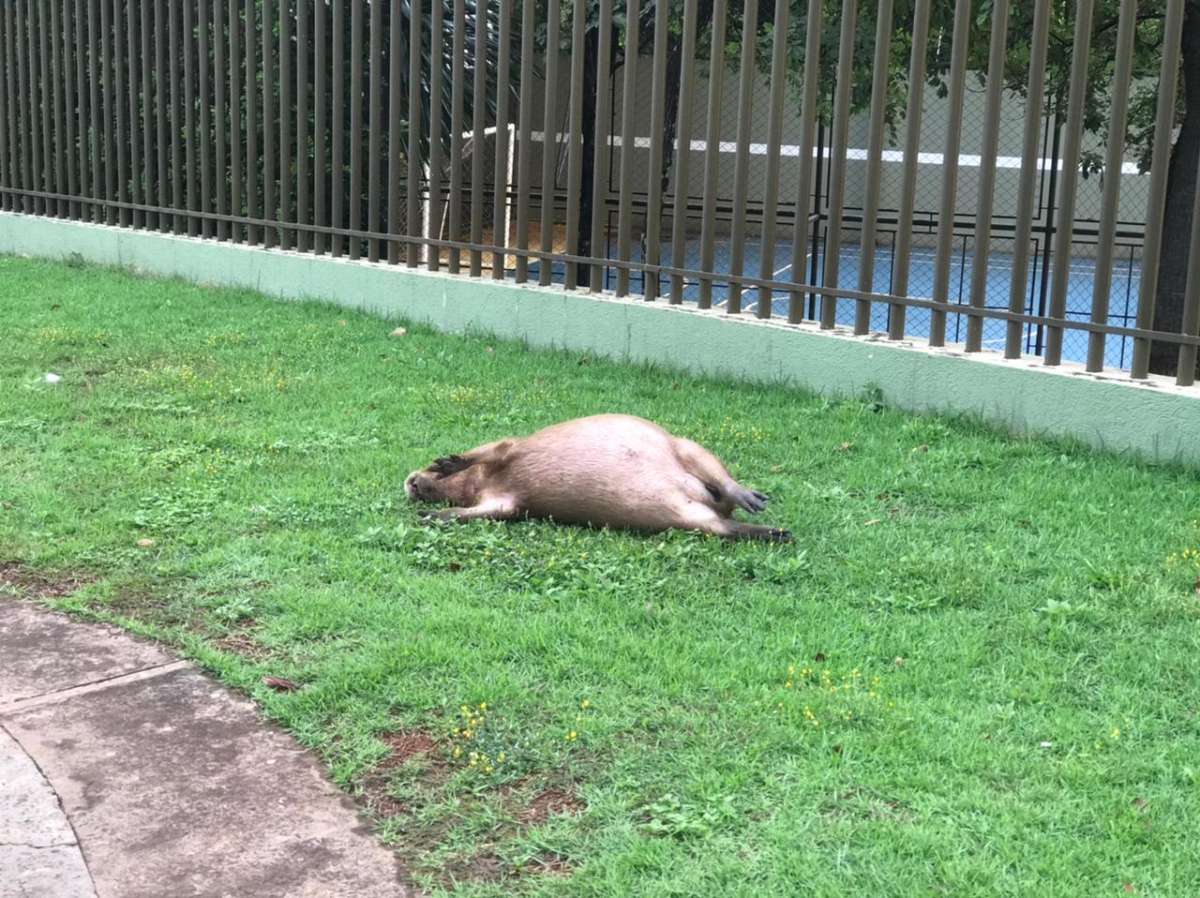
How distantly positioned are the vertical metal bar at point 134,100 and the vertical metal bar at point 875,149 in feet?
26.3

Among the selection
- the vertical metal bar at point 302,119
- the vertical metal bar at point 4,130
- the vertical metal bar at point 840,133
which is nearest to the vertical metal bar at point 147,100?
the vertical metal bar at point 302,119

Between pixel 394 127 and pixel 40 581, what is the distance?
6611 mm

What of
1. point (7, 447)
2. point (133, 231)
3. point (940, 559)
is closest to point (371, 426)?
point (7, 447)

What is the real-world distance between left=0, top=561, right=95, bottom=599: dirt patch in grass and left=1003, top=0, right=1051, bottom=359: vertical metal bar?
4754 mm

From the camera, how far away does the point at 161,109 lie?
1318 cm

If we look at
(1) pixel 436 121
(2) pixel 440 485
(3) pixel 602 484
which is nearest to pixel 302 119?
(1) pixel 436 121

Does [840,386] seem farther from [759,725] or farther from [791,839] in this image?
[791,839]

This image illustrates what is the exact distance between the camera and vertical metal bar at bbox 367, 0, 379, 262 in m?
11.0

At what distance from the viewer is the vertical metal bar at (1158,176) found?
265 inches

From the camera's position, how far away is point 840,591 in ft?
16.3

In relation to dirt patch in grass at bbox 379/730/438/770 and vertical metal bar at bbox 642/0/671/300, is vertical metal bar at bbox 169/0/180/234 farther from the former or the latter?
dirt patch in grass at bbox 379/730/438/770

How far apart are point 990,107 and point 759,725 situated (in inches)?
185

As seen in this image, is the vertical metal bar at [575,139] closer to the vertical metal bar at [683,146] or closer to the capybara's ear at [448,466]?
the vertical metal bar at [683,146]

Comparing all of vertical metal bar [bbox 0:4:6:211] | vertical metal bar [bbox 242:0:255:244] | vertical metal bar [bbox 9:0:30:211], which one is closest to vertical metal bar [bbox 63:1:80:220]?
vertical metal bar [bbox 9:0:30:211]
